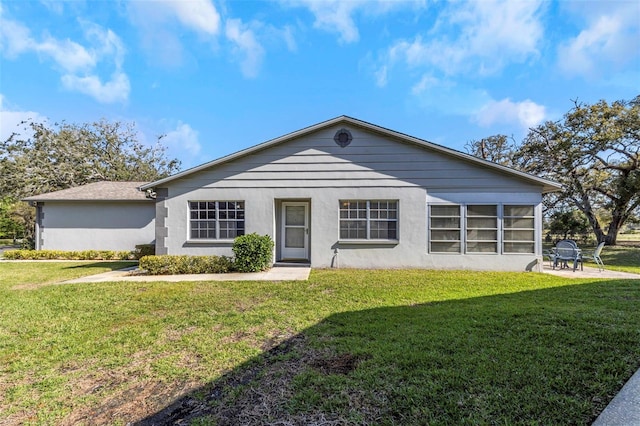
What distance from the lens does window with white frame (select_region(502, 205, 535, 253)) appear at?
9.64 metres

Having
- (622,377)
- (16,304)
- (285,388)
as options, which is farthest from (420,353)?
(16,304)

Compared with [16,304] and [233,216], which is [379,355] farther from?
[233,216]

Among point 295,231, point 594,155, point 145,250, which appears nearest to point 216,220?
point 295,231

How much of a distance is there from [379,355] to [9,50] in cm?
1808

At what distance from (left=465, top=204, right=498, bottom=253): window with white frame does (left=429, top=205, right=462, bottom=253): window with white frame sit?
34 cm

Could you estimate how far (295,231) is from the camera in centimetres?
1102

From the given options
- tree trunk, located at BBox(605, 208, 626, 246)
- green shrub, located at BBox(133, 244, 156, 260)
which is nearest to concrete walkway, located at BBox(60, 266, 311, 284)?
green shrub, located at BBox(133, 244, 156, 260)

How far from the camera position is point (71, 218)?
1445 centimetres

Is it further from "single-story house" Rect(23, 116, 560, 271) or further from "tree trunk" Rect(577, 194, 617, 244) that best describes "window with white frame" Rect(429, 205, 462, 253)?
"tree trunk" Rect(577, 194, 617, 244)

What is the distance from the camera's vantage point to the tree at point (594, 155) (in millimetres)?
18688

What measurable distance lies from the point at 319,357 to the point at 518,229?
29.0 feet

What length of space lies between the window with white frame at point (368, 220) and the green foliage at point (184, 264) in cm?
402

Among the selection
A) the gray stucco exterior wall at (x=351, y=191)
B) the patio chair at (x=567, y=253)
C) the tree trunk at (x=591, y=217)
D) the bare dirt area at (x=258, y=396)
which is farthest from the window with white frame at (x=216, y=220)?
the tree trunk at (x=591, y=217)

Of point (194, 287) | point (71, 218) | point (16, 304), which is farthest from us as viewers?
point (71, 218)
